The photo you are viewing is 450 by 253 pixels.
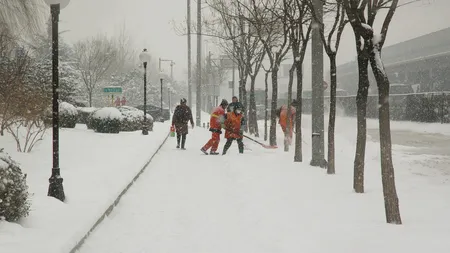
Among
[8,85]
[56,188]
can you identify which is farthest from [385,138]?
[8,85]

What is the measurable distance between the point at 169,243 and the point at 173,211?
1639 millimetres

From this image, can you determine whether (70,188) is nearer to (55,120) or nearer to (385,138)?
(55,120)

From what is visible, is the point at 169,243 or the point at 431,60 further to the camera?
the point at 431,60

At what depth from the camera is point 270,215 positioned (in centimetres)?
656

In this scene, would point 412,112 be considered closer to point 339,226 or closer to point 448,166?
point 448,166

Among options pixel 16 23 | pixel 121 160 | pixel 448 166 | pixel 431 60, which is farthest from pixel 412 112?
pixel 16 23

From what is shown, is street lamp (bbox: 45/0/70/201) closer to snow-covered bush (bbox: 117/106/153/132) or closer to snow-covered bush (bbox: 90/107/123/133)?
snow-covered bush (bbox: 90/107/123/133)

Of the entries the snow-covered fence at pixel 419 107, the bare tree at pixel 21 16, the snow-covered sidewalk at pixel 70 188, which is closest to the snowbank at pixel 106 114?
the snow-covered sidewalk at pixel 70 188

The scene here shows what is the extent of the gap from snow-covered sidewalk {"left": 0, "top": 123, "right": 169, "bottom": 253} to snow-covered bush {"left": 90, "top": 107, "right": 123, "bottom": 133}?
15.5 feet

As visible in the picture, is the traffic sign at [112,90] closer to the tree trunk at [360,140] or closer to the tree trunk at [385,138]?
the tree trunk at [360,140]

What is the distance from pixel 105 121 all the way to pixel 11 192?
643 inches

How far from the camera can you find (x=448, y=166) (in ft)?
39.4

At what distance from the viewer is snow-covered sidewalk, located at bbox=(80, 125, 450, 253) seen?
5180 mm

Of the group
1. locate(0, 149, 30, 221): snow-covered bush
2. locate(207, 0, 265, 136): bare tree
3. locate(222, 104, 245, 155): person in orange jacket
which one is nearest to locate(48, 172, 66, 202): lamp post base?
locate(0, 149, 30, 221): snow-covered bush
